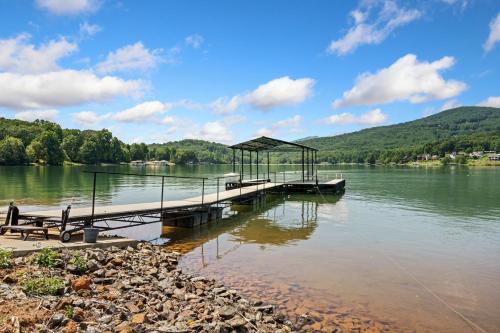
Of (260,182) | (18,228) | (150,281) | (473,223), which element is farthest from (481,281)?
(260,182)

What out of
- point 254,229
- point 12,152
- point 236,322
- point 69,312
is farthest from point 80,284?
point 12,152

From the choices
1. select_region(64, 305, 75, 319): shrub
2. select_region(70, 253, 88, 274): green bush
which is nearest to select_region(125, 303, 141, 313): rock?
select_region(64, 305, 75, 319): shrub

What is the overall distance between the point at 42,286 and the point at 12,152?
12807cm

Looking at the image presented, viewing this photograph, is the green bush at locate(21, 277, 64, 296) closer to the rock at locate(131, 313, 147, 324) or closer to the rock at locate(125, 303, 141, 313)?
the rock at locate(125, 303, 141, 313)

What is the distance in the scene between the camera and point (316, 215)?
1030 inches

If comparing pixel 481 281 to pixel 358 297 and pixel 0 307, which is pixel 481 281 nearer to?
pixel 358 297

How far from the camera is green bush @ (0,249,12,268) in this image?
26.5 ft

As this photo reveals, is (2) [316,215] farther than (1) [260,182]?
No

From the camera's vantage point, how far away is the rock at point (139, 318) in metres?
6.49

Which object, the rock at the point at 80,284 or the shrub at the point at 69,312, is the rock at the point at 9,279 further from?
the shrub at the point at 69,312

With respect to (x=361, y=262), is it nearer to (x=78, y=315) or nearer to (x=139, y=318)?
(x=139, y=318)

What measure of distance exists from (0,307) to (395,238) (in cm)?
1709

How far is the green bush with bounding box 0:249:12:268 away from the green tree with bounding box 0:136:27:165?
125 metres

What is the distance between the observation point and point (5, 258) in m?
8.20
